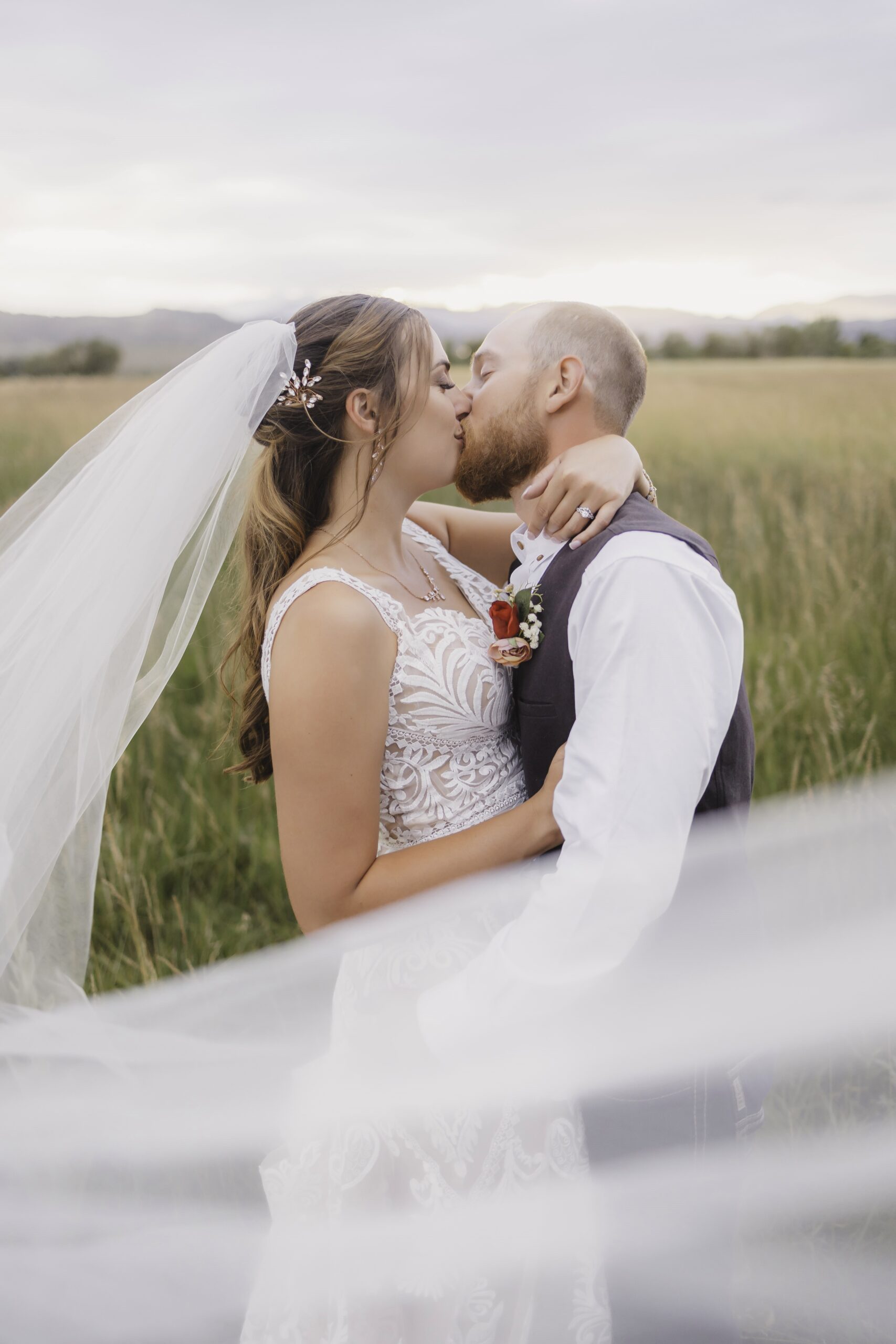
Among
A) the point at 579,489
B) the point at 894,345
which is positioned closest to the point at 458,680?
the point at 579,489

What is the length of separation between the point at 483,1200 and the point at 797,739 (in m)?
2.57

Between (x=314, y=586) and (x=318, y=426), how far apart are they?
0.39 metres

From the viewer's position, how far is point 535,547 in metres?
2.16

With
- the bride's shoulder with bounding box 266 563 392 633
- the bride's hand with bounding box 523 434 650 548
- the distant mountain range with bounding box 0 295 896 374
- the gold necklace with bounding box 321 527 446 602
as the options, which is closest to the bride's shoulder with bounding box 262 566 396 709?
the bride's shoulder with bounding box 266 563 392 633

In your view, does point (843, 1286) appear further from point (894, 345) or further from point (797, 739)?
point (894, 345)

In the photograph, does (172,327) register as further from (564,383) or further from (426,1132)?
(426,1132)

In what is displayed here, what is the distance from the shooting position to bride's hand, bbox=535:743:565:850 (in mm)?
1894

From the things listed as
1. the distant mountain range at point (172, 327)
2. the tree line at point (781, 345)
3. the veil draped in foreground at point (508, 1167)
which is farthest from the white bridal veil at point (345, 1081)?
the tree line at point (781, 345)

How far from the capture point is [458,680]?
2.10 meters

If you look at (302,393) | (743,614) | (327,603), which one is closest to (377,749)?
(327,603)

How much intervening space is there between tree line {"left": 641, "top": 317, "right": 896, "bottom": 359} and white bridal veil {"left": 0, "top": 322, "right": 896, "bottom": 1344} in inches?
171

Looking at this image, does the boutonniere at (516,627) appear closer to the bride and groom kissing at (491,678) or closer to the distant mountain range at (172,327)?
the bride and groom kissing at (491,678)

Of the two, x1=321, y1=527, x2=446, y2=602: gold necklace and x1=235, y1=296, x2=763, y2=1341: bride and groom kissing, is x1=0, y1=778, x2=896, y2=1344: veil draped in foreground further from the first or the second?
x1=321, y1=527, x2=446, y2=602: gold necklace

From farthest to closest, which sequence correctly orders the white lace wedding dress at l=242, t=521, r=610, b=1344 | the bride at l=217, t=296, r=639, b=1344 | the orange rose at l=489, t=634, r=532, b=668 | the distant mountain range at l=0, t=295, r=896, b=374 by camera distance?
the distant mountain range at l=0, t=295, r=896, b=374 → the orange rose at l=489, t=634, r=532, b=668 → the bride at l=217, t=296, r=639, b=1344 → the white lace wedding dress at l=242, t=521, r=610, b=1344
